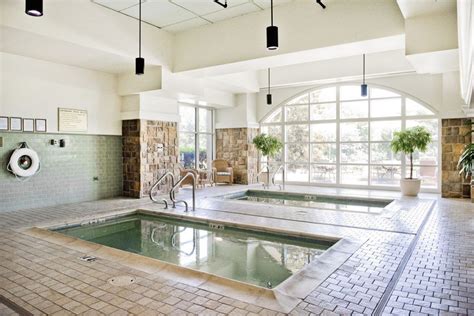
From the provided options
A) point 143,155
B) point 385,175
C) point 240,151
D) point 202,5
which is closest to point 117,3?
point 202,5

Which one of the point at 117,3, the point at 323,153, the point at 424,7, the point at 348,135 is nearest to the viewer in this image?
the point at 424,7

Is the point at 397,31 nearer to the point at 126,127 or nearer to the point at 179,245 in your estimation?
the point at 179,245

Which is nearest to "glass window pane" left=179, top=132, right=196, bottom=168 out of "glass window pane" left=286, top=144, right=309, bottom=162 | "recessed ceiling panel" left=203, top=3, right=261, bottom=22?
"glass window pane" left=286, top=144, right=309, bottom=162

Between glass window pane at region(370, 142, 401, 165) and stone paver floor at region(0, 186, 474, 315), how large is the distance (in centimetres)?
469

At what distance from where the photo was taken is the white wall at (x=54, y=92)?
611 centimetres

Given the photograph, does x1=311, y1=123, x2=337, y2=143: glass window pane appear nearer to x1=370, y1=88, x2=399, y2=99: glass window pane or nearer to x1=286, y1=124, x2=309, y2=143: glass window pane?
x1=286, y1=124, x2=309, y2=143: glass window pane

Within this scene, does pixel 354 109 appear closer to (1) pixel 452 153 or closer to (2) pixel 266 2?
(1) pixel 452 153

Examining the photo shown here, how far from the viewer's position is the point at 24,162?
Result: 630 centimetres

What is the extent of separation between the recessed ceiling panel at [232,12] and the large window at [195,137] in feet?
14.1

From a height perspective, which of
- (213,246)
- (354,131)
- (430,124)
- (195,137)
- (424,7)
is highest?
(424,7)

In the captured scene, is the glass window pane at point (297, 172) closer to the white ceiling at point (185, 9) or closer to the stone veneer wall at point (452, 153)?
the stone veneer wall at point (452, 153)

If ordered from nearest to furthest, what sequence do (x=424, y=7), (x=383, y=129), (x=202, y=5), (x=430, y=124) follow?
(x=424, y=7)
(x=202, y=5)
(x=430, y=124)
(x=383, y=129)

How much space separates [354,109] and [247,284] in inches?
326

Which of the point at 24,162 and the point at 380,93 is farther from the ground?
the point at 380,93
